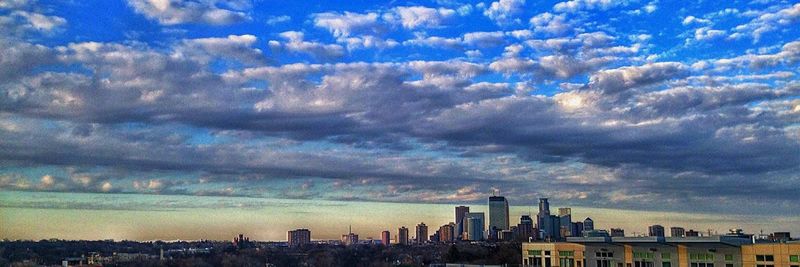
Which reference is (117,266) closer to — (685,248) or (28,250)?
(28,250)

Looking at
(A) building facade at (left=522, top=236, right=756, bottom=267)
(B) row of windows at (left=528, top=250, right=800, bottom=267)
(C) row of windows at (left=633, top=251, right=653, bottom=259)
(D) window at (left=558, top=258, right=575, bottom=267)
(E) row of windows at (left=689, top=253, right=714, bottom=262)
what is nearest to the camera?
(B) row of windows at (left=528, top=250, right=800, bottom=267)

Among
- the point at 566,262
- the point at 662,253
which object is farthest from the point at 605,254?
the point at 662,253

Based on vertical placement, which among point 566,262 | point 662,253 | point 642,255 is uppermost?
point 662,253

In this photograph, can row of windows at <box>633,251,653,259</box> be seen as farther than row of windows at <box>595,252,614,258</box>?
No

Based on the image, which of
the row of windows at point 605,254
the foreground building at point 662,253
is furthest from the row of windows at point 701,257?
the row of windows at point 605,254

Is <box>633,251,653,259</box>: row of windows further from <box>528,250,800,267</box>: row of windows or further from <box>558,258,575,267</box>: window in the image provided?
<box>558,258,575,267</box>: window

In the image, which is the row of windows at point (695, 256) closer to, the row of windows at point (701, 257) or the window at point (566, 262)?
the row of windows at point (701, 257)

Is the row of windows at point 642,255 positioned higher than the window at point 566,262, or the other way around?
the row of windows at point 642,255

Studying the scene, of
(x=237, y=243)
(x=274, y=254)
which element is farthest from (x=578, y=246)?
(x=237, y=243)

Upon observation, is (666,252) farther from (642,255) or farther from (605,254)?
(605,254)

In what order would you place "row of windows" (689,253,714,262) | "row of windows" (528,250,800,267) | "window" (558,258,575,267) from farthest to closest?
"window" (558,258,575,267)
"row of windows" (689,253,714,262)
"row of windows" (528,250,800,267)

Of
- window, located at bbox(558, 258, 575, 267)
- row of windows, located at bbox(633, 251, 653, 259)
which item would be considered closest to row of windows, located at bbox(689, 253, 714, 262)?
row of windows, located at bbox(633, 251, 653, 259)
